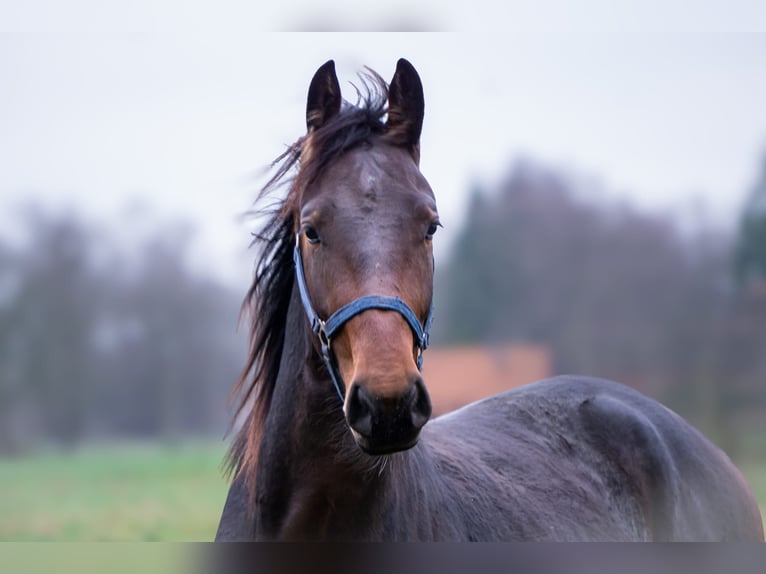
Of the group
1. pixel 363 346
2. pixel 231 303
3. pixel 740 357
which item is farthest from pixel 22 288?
pixel 363 346

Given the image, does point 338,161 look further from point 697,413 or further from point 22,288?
point 22,288

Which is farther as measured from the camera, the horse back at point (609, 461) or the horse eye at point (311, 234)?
the horse back at point (609, 461)

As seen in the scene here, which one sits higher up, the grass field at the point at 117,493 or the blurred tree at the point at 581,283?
the blurred tree at the point at 581,283

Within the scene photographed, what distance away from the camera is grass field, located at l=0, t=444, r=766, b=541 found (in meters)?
6.16

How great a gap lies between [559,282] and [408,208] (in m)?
17.1

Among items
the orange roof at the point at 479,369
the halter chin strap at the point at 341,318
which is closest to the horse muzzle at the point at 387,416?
the halter chin strap at the point at 341,318

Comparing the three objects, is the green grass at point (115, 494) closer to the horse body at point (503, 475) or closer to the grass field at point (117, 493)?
the grass field at point (117, 493)

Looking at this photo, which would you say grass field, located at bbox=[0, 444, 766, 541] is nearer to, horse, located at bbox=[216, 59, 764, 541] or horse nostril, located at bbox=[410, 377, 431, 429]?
horse, located at bbox=[216, 59, 764, 541]

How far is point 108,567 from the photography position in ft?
7.08

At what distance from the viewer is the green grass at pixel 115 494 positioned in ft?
20.2

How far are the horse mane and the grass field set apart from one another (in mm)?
3140

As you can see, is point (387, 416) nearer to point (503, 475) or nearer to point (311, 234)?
point (311, 234)

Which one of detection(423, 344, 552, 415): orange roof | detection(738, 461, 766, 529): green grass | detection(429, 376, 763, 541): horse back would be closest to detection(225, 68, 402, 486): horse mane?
detection(429, 376, 763, 541): horse back

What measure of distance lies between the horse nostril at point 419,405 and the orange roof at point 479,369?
6.80 meters
